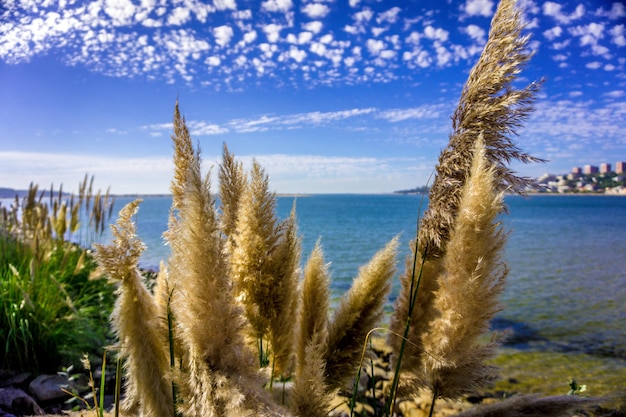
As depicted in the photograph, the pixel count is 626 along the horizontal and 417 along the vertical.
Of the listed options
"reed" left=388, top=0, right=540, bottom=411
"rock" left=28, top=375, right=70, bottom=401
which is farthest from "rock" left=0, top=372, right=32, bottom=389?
"reed" left=388, top=0, right=540, bottom=411

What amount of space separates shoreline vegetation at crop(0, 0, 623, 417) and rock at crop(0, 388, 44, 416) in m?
2.63

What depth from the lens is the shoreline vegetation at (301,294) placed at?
1.14 meters

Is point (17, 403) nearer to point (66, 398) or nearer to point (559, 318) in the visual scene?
point (66, 398)

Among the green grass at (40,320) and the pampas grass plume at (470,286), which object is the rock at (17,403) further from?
the pampas grass plume at (470,286)

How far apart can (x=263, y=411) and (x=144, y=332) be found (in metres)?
0.51

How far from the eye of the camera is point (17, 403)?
3502 millimetres

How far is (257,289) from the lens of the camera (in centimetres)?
158

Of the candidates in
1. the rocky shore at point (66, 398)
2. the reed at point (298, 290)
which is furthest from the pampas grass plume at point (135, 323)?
the rocky shore at point (66, 398)

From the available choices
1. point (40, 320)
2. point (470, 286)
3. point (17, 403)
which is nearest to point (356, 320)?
point (470, 286)

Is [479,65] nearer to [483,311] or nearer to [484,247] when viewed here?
[484,247]

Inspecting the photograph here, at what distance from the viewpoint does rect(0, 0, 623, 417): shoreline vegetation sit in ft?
3.74

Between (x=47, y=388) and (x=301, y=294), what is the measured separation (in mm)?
3777

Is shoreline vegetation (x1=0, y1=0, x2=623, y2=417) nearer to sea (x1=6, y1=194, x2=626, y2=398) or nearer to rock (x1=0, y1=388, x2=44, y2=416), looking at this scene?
sea (x1=6, y1=194, x2=626, y2=398)

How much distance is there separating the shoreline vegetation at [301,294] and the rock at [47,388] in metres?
3.25
